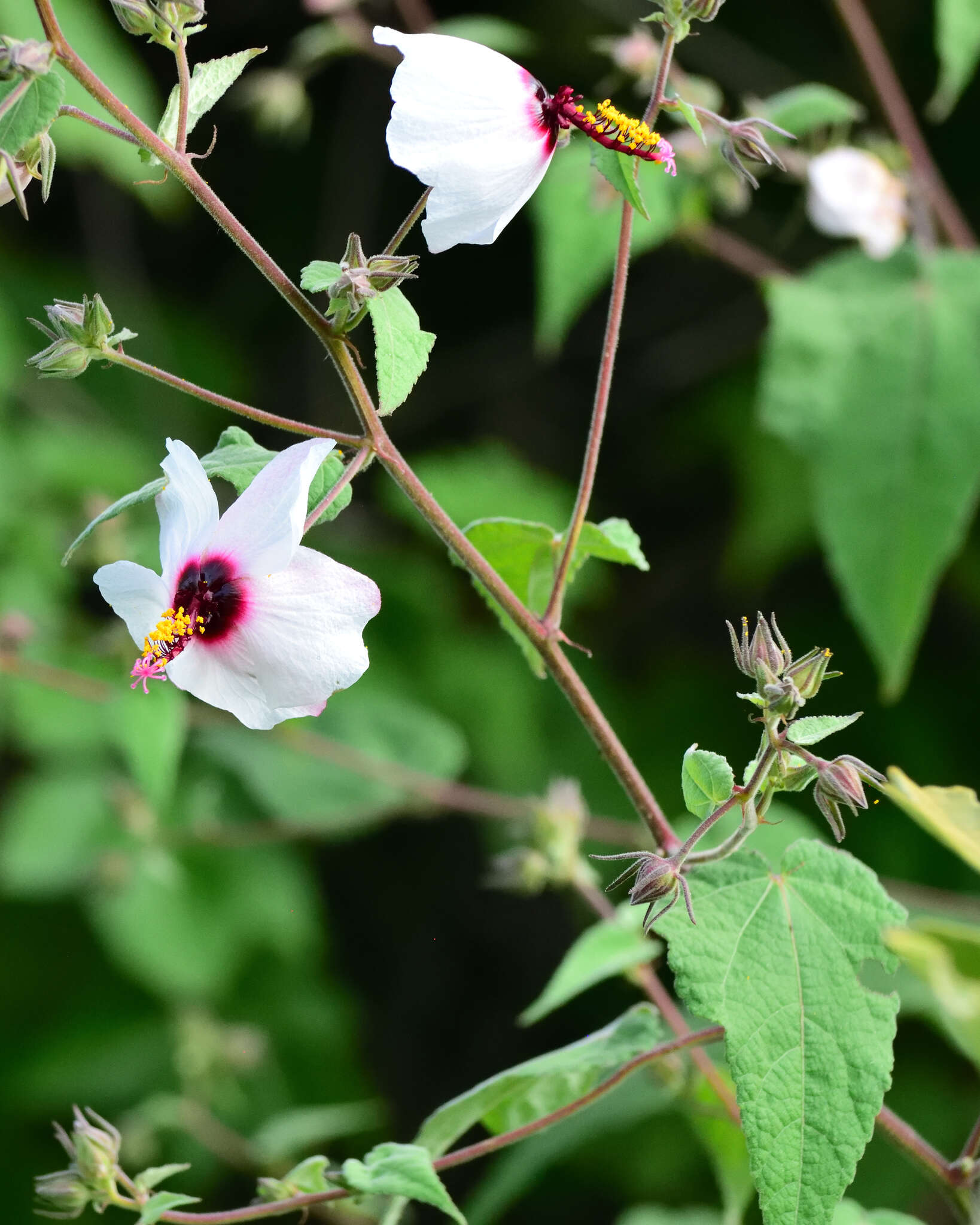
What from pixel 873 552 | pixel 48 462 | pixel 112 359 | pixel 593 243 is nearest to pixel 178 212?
pixel 48 462

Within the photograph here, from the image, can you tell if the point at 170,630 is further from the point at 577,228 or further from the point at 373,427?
the point at 577,228

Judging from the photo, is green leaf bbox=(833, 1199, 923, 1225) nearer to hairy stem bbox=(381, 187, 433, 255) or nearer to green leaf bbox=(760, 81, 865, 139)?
hairy stem bbox=(381, 187, 433, 255)

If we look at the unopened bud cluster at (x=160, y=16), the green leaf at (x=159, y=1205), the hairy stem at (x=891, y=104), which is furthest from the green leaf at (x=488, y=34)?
the green leaf at (x=159, y=1205)

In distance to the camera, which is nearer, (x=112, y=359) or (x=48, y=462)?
(x=112, y=359)

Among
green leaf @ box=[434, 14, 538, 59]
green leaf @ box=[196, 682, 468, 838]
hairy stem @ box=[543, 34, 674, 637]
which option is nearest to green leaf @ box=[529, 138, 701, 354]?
green leaf @ box=[434, 14, 538, 59]

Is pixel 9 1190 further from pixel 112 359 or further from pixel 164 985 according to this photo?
pixel 112 359

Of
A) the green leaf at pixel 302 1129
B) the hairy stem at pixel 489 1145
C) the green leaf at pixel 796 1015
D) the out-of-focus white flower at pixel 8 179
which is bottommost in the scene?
the green leaf at pixel 302 1129

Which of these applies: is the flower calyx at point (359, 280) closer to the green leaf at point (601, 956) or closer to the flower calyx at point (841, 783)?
the flower calyx at point (841, 783)
